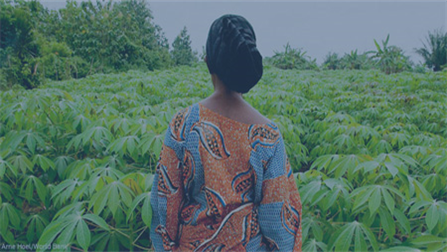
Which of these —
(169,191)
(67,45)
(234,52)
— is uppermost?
(67,45)

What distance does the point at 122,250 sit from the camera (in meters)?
1.52

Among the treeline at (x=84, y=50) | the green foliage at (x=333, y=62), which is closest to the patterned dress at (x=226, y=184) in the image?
the treeline at (x=84, y=50)

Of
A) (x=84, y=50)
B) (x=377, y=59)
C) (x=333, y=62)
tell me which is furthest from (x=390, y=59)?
(x=84, y=50)

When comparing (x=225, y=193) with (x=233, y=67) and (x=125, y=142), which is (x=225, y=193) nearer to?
(x=233, y=67)

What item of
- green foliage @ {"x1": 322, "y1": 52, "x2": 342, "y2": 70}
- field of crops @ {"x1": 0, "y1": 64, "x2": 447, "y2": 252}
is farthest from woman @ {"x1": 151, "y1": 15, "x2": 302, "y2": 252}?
green foliage @ {"x1": 322, "y1": 52, "x2": 342, "y2": 70}

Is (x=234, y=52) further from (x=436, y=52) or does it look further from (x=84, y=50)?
(x=436, y=52)

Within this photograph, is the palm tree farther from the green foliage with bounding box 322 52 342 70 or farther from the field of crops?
the field of crops

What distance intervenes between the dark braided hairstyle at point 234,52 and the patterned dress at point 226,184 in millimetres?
127

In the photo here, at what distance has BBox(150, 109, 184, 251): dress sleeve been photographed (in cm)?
98

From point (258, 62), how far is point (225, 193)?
0.40m

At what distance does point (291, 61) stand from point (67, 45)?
12.2m

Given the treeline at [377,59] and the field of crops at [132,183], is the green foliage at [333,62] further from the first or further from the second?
the field of crops at [132,183]

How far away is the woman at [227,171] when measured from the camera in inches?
36.4

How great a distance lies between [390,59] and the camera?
13.9 m
